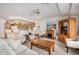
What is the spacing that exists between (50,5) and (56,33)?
53 centimetres

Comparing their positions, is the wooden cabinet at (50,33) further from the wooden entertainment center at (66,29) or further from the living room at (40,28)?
the wooden entertainment center at (66,29)

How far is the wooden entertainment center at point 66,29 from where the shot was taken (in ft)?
6.73

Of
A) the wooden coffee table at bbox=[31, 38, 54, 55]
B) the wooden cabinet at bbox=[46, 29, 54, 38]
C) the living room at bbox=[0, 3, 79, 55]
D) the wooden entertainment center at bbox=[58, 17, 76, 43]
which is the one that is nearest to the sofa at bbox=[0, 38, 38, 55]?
the living room at bbox=[0, 3, 79, 55]

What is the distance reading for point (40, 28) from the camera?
2105mm

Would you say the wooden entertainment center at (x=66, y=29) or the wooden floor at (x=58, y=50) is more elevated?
the wooden entertainment center at (x=66, y=29)

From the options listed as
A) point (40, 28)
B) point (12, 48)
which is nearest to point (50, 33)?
point (40, 28)

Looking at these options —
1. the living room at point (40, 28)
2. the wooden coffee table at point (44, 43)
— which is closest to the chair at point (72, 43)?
the living room at point (40, 28)

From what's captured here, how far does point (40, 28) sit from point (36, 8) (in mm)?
371

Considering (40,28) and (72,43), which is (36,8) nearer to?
(40,28)

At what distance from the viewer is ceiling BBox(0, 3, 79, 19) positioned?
2.06 m

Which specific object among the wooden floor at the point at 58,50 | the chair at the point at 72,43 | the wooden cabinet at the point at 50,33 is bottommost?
Result: the wooden floor at the point at 58,50

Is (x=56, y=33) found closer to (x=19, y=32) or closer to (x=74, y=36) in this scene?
(x=74, y=36)

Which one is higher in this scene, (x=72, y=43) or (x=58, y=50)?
(x=72, y=43)

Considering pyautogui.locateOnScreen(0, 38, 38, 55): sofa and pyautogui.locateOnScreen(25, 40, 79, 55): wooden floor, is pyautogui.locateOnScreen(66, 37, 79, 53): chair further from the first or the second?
pyautogui.locateOnScreen(0, 38, 38, 55): sofa
